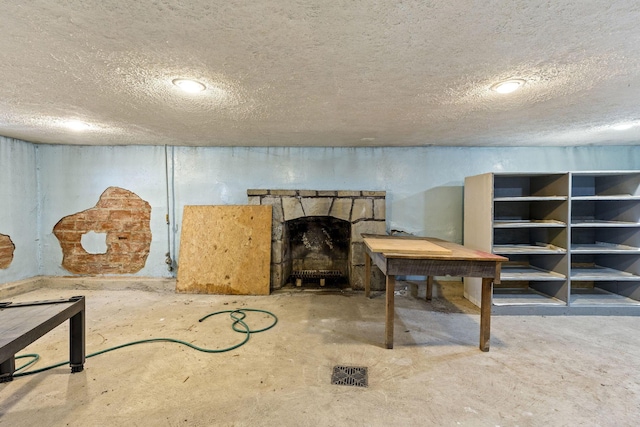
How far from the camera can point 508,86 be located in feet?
6.51

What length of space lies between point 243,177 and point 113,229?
2038 mm

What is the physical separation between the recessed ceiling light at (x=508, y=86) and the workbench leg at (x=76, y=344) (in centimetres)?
339

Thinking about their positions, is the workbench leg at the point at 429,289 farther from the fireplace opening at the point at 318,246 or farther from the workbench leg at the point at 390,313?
the workbench leg at the point at 390,313

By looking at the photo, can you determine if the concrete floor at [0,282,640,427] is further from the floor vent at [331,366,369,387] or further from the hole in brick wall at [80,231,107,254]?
the hole in brick wall at [80,231,107,254]

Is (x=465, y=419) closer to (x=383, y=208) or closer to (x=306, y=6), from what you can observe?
(x=306, y=6)

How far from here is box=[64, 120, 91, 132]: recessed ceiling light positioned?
289 centimetres

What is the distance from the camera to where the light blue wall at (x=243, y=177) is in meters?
3.96

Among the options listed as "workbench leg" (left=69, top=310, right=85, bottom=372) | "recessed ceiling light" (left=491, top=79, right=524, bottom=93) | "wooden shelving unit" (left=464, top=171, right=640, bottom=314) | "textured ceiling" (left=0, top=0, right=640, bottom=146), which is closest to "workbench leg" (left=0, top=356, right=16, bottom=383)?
"workbench leg" (left=69, top=310, right=85, bottom=372)

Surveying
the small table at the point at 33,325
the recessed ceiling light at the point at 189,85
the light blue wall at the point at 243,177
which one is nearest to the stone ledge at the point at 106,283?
the light blue wall at the point at 243,177

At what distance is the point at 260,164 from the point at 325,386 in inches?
119

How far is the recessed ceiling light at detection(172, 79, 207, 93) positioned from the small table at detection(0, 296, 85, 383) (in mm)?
1674

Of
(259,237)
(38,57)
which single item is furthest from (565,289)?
(38,57)

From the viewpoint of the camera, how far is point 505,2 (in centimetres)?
117

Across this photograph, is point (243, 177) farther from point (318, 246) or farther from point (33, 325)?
point (33, 325)
